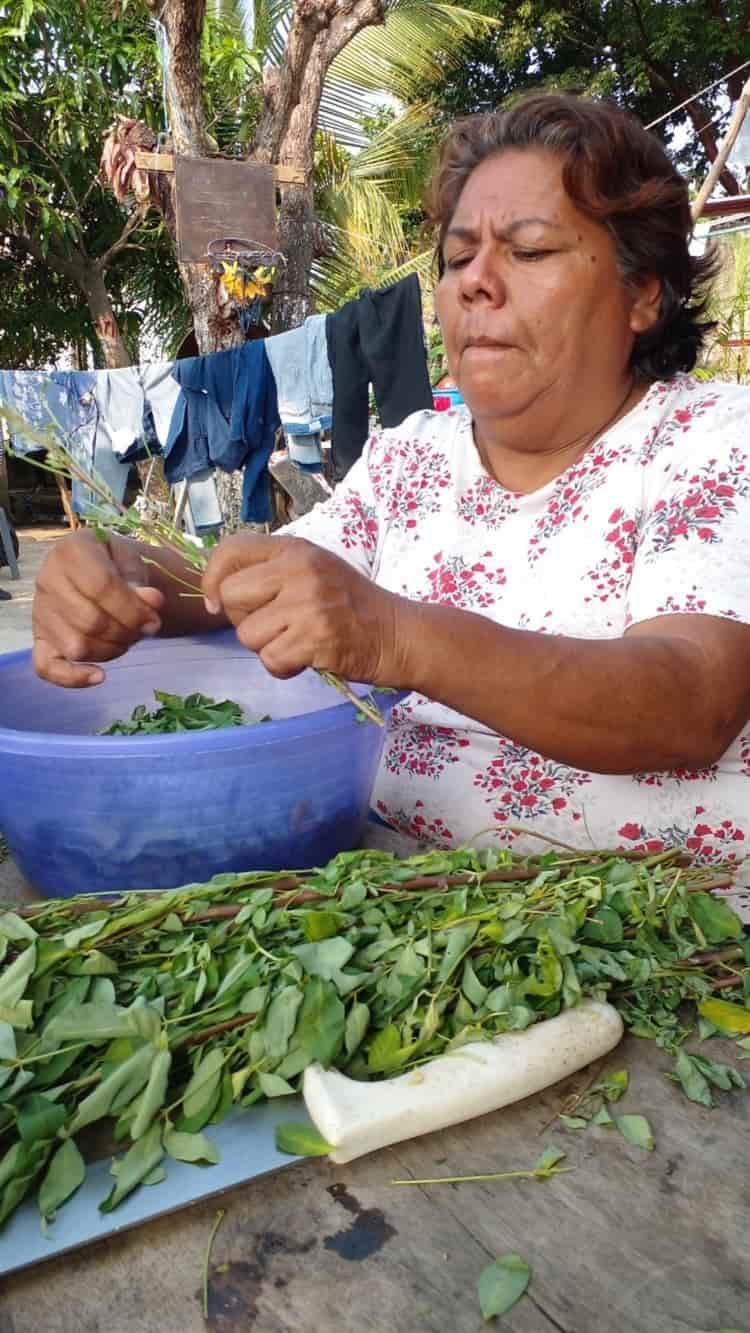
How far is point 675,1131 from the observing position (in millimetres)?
774

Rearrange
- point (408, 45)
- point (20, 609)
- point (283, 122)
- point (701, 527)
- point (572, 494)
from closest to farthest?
point (701, 527)
point (572, 494)
point (283, 122)
point (20, 609)
point (408, 45)

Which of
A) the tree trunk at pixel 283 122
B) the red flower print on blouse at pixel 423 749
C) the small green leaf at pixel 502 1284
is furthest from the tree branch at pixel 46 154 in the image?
the small green leaf at pixel 502 1284

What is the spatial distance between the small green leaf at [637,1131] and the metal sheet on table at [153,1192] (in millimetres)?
243

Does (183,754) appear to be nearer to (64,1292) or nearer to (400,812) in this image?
(64,1292)

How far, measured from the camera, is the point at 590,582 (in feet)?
4.64

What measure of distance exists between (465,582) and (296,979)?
0.87 metres

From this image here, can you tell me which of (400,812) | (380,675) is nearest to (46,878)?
(380,675)

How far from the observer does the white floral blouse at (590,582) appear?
1.28m

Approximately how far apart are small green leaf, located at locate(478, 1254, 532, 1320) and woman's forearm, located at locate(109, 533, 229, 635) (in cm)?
96

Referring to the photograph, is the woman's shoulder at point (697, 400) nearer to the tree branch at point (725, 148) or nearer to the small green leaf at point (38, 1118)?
the small green leaf at point (38, 1118)

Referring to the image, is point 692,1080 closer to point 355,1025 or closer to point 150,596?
point 355,1025

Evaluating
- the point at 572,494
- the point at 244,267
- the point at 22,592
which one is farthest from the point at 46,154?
the point at 572,494

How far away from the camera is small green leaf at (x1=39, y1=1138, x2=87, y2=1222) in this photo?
66 cm

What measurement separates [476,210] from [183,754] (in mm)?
937
